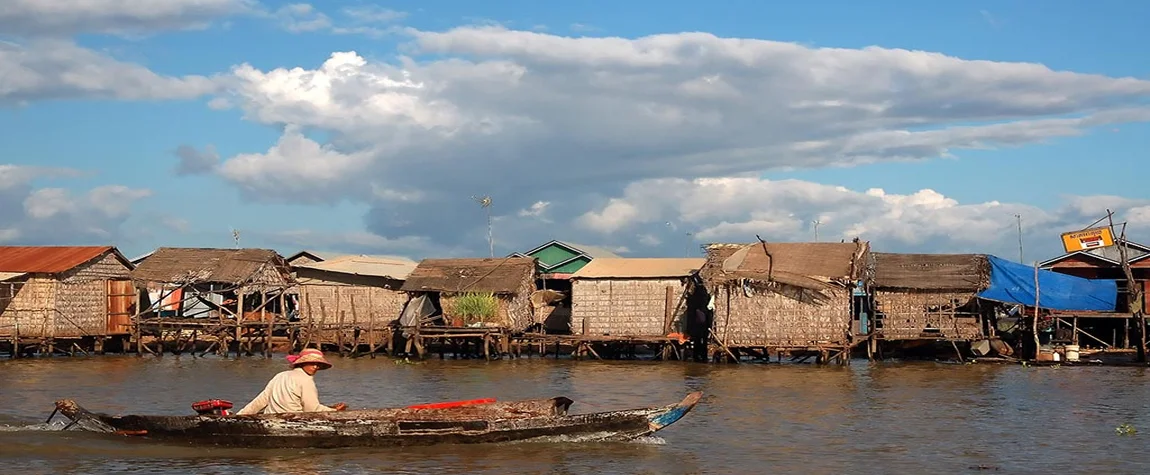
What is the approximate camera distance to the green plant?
31.8m

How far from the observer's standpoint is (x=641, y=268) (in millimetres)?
32281

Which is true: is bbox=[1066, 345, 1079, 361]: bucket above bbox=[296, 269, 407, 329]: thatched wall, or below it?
below

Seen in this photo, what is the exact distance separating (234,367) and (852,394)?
14946 mm

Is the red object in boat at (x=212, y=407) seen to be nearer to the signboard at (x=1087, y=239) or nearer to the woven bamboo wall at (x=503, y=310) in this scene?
the woven bamboo wall at (x=503, y=310)

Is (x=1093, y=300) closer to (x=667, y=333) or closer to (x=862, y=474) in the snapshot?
(x=667, y=333)

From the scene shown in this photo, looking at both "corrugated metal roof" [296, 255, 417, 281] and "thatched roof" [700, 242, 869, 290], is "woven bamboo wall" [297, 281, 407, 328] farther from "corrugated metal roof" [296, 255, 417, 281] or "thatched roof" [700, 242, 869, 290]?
"thatched roof" [700, 242, 869, 290]

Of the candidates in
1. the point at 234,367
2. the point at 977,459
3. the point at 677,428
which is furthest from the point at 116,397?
the point at 977,459

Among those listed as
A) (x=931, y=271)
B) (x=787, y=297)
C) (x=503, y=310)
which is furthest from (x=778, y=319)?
(x=503, y=310)

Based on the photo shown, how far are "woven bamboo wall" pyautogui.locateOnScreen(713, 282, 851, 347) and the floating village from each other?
3 centimetres

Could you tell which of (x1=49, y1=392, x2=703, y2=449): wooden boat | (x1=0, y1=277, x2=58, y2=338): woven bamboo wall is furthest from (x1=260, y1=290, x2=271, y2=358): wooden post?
(x1=49, y1=392, x2=703, y2=449): wooden boat

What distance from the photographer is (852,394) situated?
22.1 metres

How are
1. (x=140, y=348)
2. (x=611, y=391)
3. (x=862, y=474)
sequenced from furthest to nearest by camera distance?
1. (x=140, y=348)
2. (x=611, y=391)
3. (x=862, y=474)

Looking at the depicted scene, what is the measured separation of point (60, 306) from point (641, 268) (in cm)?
1564

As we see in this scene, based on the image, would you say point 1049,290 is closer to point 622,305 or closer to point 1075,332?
point 1075,332
